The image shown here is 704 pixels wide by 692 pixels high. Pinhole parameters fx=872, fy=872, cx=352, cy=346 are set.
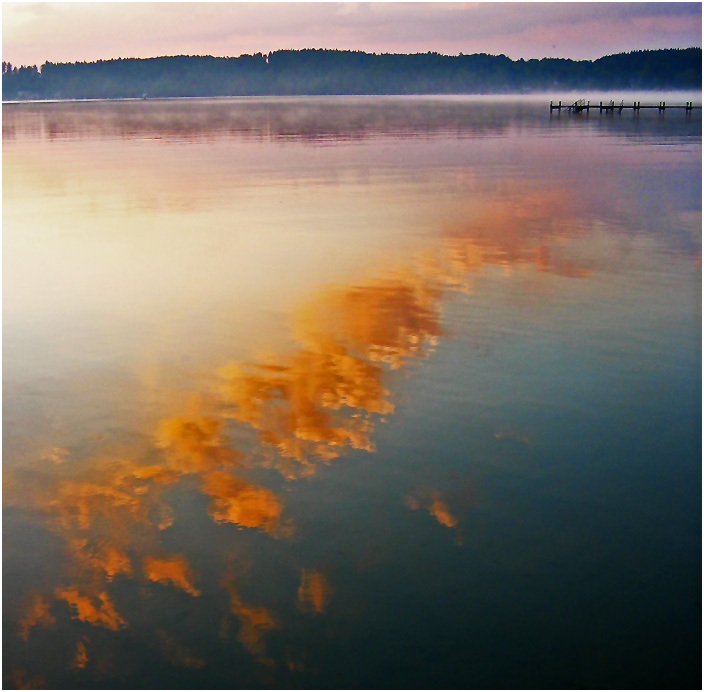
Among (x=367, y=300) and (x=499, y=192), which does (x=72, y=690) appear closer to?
(x=367, y=300)

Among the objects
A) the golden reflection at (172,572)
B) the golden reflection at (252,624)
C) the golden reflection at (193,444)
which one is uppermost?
the golden reflection at (193,444)

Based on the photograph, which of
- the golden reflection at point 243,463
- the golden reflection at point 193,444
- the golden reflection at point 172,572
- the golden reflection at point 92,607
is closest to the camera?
the golden reflection at point 92,607

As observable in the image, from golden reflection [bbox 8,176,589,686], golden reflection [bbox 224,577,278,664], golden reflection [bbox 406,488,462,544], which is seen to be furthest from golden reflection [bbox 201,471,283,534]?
golden reflection [bbox 406,488,462,544]

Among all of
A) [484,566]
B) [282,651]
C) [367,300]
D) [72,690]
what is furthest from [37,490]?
[367,300]

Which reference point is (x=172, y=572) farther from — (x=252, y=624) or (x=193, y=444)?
(x=193, y=444)

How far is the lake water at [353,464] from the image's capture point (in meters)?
5.56

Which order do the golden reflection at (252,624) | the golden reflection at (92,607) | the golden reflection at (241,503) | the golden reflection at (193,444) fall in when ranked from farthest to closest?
the golden reflection at (193,444) < the golden reflection at (241,503) < the golden reflection at (92,607) < the golden reflection at (252,624)

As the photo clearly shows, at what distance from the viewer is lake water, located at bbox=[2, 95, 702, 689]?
556 centimetres

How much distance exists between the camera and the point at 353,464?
7.83m

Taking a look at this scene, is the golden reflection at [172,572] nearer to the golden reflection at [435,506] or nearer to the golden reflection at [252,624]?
the golden reflection at [252,624]

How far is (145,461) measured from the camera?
7973 mm

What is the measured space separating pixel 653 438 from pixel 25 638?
230 inches

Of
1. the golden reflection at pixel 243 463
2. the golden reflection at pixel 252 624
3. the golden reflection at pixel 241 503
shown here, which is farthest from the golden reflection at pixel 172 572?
the golden reflection at pixel 241 503

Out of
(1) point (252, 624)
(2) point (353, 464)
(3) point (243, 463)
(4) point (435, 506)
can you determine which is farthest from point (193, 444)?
(1) point (252, 624)
